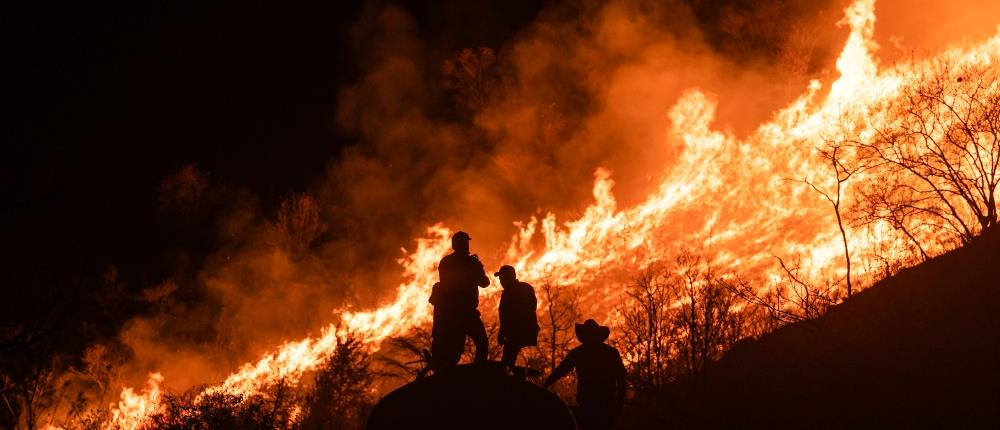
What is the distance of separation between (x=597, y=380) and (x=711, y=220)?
3211 cm

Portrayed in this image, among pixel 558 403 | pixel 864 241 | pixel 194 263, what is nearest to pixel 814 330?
pixel 558 403

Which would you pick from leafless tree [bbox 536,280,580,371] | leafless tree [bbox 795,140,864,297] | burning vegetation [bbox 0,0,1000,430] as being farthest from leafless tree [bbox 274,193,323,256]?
leafless tree [bbox 795,140,864,297]

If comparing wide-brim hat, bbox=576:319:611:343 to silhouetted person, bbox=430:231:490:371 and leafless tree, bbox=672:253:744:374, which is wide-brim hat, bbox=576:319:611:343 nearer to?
silhouetted person, bbox=430:231:490:371

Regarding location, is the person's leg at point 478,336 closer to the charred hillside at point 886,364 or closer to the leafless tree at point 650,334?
the charred hillside at point 886,364

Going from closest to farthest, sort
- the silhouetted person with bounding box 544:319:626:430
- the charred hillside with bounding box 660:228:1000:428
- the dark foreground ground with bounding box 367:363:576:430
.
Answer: the dark foreground ground with bounding box 367:363:576:430 < the silhouetted person with bounding box 544:319:626:430 < the charred hillside with bounding box 660:228:1000:428

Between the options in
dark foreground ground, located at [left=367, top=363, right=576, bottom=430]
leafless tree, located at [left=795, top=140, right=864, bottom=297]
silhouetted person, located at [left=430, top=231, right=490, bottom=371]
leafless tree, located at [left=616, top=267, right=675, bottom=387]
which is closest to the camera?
dark foreground ground, located at [left=367, top=363, right=576, bottom=430]

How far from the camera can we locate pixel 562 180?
46219 mm

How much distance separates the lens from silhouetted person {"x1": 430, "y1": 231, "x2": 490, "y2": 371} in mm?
8523

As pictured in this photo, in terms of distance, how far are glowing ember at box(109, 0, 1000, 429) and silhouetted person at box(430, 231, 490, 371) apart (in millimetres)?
22286

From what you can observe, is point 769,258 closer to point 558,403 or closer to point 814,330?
point 814,330

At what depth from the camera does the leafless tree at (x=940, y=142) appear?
2255 cm

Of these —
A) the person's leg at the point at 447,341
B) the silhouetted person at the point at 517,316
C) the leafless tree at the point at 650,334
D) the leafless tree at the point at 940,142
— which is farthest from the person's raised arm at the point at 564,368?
the leafless tree at the point at 940,142

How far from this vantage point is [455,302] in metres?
8.57

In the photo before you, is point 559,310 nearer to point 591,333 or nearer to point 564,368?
point 591,333
